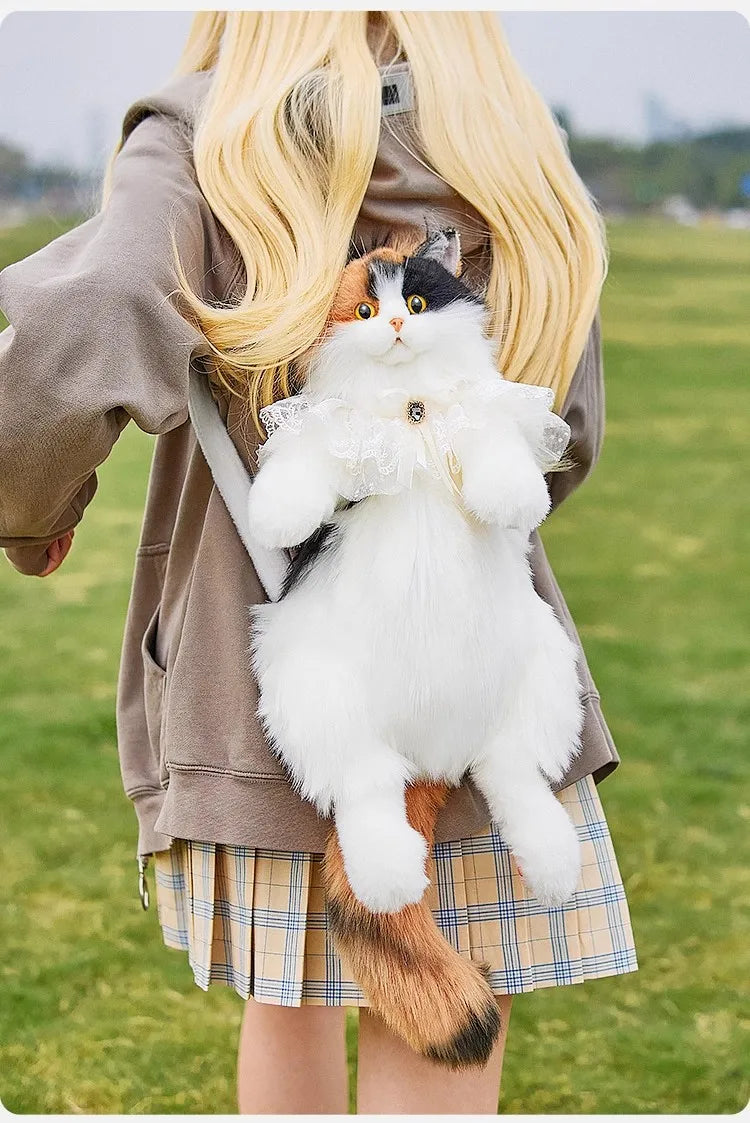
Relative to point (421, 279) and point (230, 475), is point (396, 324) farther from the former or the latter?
point (230, 475)

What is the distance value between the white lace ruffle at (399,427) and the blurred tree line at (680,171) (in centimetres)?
570

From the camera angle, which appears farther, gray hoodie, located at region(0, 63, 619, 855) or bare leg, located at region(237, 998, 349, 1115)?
bare leg, located at region(237, 998, 349, 1115)

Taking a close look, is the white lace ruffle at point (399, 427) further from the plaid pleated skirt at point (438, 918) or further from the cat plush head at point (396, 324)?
the plaid pleated skirt at point (438, 918)

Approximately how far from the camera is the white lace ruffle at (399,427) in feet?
3.05

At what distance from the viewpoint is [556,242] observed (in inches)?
42.3

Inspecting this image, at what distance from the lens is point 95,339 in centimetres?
88

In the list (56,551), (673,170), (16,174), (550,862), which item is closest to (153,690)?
(56,551)

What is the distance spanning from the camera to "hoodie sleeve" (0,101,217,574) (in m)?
0.88

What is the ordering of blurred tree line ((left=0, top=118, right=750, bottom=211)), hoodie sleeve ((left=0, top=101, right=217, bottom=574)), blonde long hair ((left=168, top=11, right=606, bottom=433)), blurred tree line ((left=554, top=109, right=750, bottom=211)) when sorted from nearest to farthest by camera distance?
hoodie sleeve ((left=0, top=101, right=217, bottom=574)), blonde long hair ((left=168, top=11, right=606, bottom=433)), blurred tree line ((left=0, top=118, right=750, bottom=211)), blurred tree line ((left=554, top=109, right=750, bottom=211))

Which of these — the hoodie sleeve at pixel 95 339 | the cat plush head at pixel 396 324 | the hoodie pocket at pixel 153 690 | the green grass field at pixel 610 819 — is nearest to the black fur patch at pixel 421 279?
the cat plush head at pixel 396 324

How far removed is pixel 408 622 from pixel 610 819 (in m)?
2.03

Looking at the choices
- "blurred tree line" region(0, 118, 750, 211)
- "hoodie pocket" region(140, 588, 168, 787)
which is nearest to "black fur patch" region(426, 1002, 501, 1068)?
"hoodie pocket" region(140, 588, 168, 787)

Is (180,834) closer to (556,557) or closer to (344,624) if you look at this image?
(344,624)

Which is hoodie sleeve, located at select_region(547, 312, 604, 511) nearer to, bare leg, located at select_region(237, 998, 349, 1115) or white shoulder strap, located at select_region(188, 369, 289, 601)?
white shoulder strap, located at select_region(188, 369, 289, 601)
